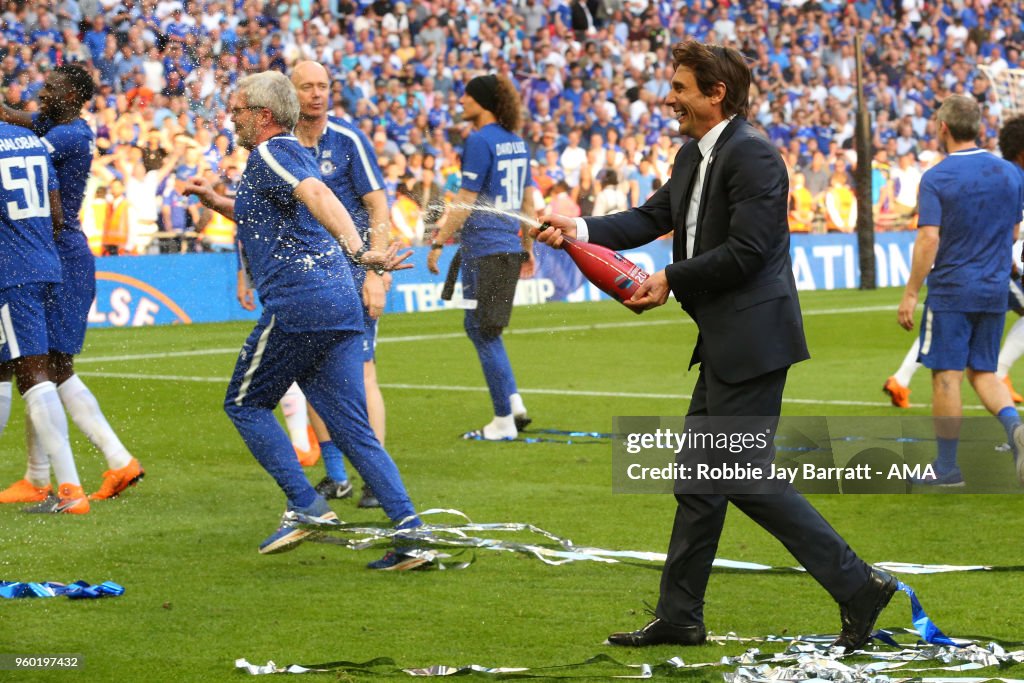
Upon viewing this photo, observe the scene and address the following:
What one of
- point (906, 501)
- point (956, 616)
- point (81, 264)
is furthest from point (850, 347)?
point (956, 616)

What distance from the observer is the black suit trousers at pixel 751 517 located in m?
5.16

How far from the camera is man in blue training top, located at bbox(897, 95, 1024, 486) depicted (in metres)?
8.30

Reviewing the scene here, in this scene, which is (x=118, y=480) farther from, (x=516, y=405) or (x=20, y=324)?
(x=516, y=405)

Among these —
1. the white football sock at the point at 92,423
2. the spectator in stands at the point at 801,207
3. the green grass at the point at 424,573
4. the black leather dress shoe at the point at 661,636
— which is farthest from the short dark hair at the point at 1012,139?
the spectator in stands at the point at 801,207

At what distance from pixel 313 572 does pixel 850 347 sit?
10875 millimetres

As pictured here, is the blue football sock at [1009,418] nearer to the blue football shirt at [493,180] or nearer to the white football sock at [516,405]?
the white football sock at [516,405]

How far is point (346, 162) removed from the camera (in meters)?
8.47

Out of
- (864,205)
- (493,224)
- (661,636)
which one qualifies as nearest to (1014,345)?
(493,224)

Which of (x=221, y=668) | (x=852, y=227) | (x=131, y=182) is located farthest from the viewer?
(x=852, y=227)

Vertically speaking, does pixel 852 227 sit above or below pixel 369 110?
below

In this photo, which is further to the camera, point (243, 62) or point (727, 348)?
point (243, 62)

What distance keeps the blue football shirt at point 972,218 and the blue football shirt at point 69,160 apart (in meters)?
4.45

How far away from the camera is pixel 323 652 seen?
526 cm

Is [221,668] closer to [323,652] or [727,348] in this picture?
[323,652]
